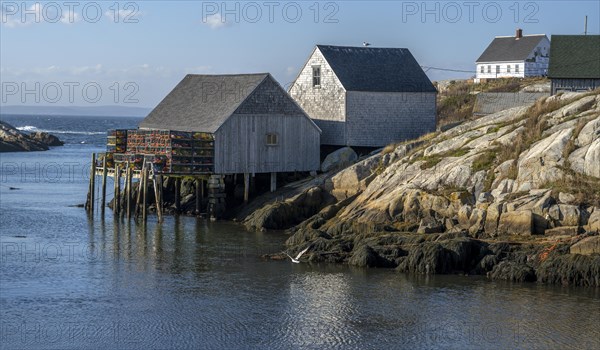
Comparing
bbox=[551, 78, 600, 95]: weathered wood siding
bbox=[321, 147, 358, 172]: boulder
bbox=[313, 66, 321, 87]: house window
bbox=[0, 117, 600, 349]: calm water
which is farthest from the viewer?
bbox=[551, 78, 600, 95]: weathered wood siding

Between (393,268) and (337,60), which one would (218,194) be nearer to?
(337,60)

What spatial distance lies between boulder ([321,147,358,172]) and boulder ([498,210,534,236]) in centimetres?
1320

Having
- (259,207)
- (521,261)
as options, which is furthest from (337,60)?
(521,261)

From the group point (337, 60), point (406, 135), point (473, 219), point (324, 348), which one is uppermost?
point (337, 60)

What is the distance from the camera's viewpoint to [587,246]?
99.8 feet

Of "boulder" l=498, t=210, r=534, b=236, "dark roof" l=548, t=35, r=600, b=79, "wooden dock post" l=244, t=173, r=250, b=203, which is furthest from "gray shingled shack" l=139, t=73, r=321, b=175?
"boulder" l=498, t=210, r=534, b=236

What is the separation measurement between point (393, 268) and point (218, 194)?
13.9m

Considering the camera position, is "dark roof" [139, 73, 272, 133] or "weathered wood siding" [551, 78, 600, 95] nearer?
"dark roof" [139, 73, 272, 133]

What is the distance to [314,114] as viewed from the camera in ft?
161

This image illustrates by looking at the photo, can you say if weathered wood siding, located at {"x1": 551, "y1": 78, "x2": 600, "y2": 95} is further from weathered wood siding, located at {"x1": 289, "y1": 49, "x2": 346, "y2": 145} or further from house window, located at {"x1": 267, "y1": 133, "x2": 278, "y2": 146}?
house window, located at {"x1": 267, "y1": 133, "x2": 278, "y2": 146}

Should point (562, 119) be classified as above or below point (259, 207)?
above

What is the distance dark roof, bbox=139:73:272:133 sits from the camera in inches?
1756

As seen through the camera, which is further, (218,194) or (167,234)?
(218,194)

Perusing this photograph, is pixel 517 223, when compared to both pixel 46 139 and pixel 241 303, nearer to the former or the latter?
pixel 241 303
